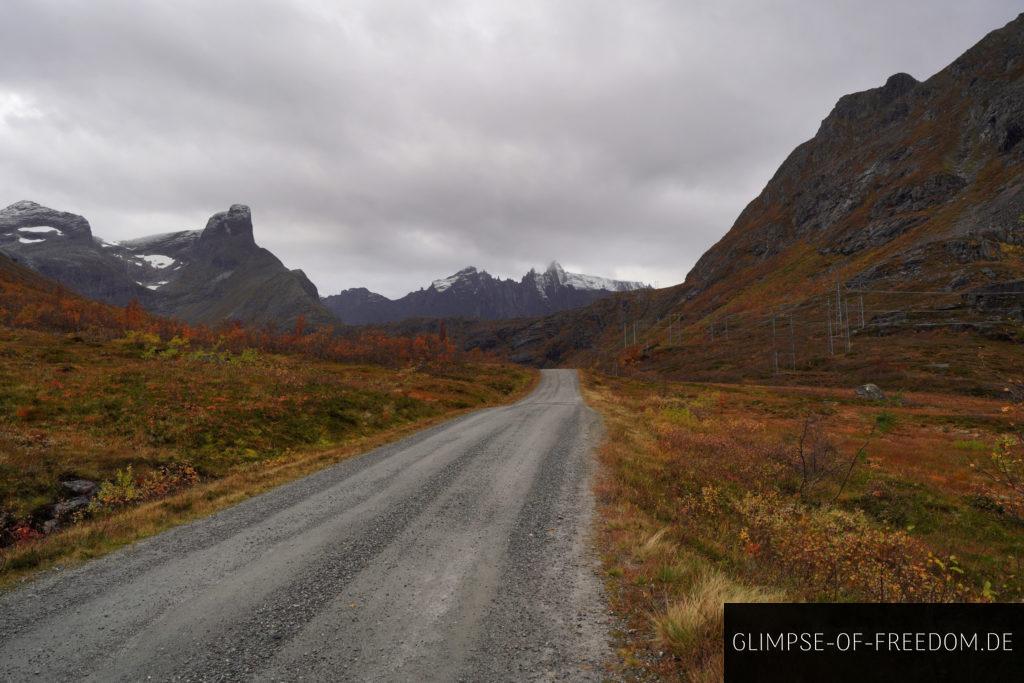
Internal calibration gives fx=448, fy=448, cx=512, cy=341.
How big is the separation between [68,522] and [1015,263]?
409 ft

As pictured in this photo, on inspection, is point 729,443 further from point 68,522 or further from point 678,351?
point 678,351

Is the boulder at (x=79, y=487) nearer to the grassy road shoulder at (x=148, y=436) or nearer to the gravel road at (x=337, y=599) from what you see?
the grassy road shoulder at (x=148, y=436)

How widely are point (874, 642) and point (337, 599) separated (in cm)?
620

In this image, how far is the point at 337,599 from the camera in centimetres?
618

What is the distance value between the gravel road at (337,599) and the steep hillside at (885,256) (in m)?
41.0

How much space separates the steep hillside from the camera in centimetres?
7025

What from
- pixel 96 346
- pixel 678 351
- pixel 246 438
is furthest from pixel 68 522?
pixel 678 351

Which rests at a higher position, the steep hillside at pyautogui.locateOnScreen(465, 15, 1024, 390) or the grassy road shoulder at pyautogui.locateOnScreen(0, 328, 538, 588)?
the steep hillside at pyautogui.locateOnScreen(465, 15, 1024, 390)

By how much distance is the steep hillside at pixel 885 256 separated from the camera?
70.2 m

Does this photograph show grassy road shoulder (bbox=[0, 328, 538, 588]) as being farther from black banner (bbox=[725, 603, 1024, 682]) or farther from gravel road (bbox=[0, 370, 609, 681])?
black banner (bbox=[725, 603, 1024, 682])

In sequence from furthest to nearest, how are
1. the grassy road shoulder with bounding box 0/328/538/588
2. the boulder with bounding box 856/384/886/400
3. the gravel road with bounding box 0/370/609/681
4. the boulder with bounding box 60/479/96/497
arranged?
the boulder with bounding box 856/384/886/400 < the boulder with bounding box 60/479/96/497 < the grassy road shoulder with bounding box 0/328/538/588 < the gravel road with bounding box 0/370/609/681

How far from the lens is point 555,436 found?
20.0 metres

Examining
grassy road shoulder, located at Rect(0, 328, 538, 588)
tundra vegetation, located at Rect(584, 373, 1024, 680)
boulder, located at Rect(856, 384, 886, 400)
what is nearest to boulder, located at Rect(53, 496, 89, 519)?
grassy road shoulder, located at Rect(0, 328, 538, 588)

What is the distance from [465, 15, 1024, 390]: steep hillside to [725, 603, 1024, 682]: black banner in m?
39.4
